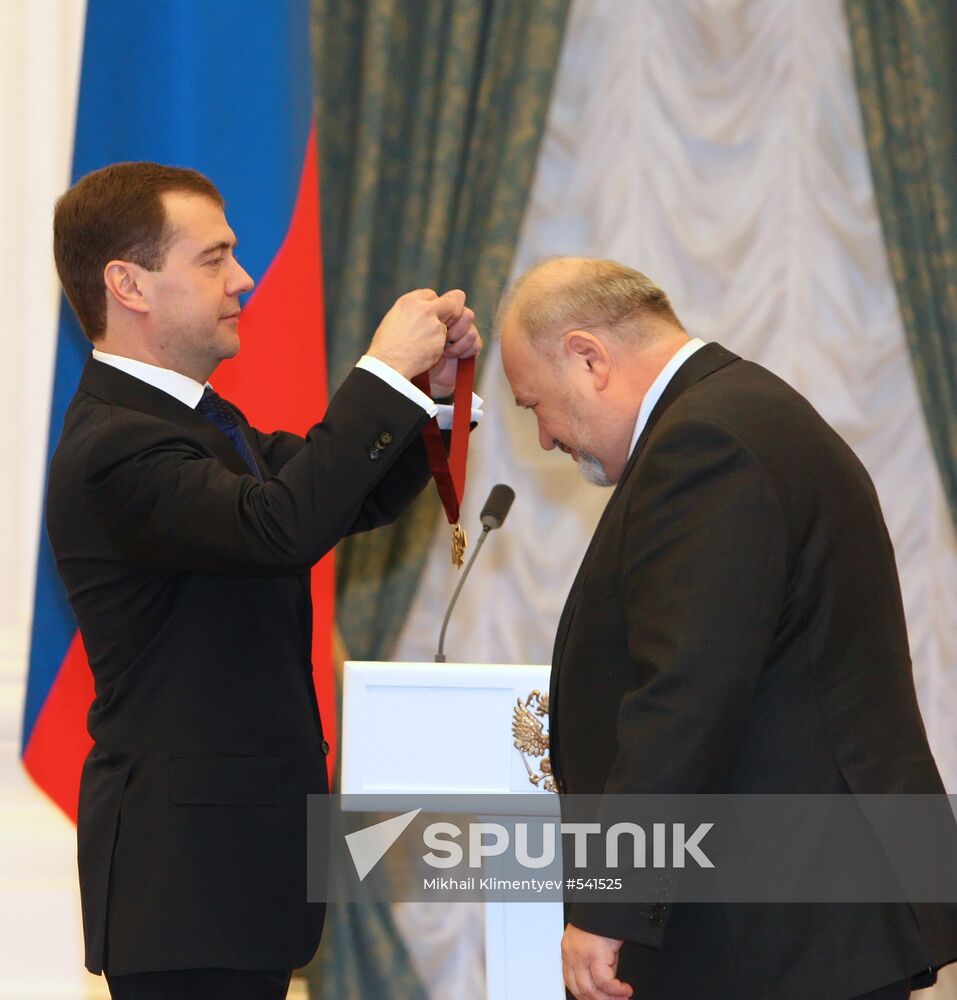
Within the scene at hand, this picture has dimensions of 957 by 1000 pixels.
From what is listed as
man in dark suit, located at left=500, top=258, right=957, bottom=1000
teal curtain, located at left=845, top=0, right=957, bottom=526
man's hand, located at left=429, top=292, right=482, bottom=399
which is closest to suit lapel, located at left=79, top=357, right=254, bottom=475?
man's hand, located at left=429, top=292, right=482, bottom=399

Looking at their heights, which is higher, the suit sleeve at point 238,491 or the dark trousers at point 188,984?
the suit sleeve at point 238,491

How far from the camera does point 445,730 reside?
9.16 ft

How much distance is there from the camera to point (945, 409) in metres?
4.21

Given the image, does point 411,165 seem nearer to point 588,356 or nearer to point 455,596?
point 455,596

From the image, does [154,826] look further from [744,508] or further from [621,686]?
[744,508]

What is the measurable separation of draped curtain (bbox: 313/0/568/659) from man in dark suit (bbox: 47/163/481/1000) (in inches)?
66.7

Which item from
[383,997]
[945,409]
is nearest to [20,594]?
[383,997]

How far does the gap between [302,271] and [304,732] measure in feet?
5.83

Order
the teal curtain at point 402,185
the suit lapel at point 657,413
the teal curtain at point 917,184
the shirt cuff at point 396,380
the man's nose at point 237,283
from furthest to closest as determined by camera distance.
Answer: the teal curtain at point 917,184 → the teal curtain at point 402,185 → the man's nose at point 237,283 → the shirt cuff at point 396,380 → the suit lapel at point 657,413

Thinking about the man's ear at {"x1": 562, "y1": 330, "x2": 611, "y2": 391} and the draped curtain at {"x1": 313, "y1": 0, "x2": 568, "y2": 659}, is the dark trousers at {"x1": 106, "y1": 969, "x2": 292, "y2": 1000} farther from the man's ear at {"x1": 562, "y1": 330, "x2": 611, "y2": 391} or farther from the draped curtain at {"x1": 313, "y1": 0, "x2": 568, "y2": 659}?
the draped curtain at {"x1": 313, "y1": 0, "x2": 568, "y2": 659}

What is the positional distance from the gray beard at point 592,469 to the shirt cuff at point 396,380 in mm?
264

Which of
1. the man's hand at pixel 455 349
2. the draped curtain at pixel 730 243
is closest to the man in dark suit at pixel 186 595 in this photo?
the man's hand at pixel 455 349

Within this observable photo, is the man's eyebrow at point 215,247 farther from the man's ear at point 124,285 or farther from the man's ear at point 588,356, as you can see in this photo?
the man's ear at point 588,356

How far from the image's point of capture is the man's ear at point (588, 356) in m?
2.08
